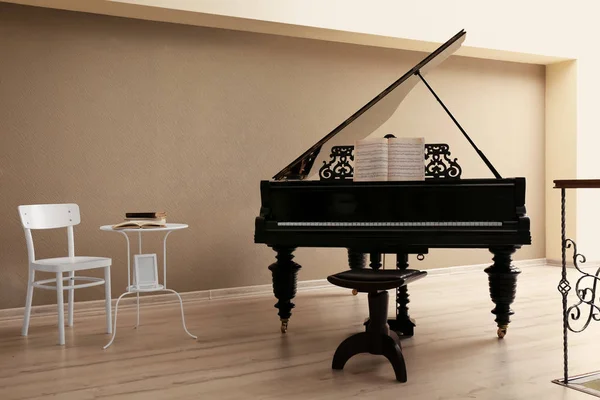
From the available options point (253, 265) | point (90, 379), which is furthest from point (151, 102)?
point (90, 379)

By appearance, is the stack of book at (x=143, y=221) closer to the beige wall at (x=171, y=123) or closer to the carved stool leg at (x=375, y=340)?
the beige wall at (x=171, y=123)

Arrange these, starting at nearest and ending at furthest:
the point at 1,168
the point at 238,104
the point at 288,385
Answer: the point at 288,385 → the point at 1,168 → the point at 238,104

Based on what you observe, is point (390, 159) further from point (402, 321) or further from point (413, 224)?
point (402, 321)

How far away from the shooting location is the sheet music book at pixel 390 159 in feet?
12.6

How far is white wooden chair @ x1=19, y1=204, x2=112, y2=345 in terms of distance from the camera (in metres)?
4.11

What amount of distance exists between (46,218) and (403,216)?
250 centimetres

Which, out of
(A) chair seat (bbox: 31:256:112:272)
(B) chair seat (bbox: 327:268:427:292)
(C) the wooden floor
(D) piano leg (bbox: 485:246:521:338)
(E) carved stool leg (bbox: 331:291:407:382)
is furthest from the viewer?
(A) chair seat (bbox: 31:256:112:272)

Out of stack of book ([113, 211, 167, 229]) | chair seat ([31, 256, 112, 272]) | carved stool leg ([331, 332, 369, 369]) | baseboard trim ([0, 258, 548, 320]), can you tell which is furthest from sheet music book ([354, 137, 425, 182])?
baseboard trim ([0, 258, 548, 320])

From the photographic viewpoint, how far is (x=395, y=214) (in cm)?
394

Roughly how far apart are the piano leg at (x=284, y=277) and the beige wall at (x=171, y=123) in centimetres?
160

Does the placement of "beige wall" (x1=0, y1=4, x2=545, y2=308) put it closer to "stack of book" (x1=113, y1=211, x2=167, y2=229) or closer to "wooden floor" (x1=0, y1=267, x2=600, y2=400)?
"wooden floor" (x1=0, y1=267, x2=600, y2=400)

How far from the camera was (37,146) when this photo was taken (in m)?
5.05

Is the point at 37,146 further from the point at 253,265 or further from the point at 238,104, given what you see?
the point at 253,265

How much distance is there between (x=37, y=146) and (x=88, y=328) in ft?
5.01
